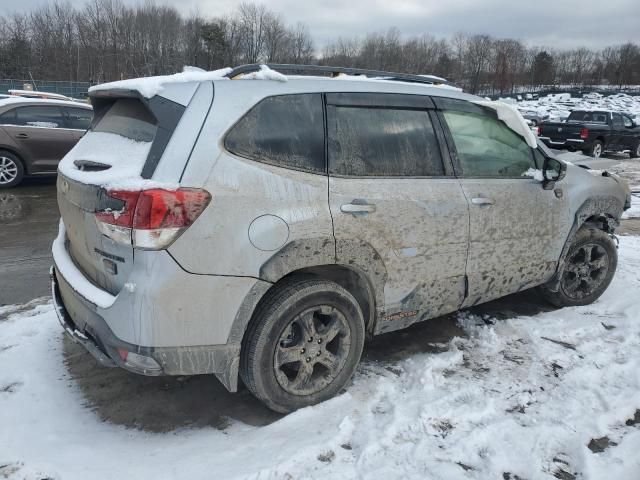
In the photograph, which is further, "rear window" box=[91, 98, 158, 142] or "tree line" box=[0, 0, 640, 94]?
"tree line" box=[0, 0, 640, 94]

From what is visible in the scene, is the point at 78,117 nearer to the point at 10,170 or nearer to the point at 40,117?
the point at 40,117

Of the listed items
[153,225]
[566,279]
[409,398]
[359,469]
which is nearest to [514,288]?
[566,279]

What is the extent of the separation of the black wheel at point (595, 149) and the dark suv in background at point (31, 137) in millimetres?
15883

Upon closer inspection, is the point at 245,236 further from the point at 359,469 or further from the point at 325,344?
the point at 359,469

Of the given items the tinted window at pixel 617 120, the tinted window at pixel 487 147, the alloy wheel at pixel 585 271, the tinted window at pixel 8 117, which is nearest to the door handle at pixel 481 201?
the tinted window at pixel 487 147

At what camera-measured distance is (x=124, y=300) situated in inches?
96.9

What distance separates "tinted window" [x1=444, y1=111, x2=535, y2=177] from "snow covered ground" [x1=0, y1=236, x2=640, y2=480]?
131cm

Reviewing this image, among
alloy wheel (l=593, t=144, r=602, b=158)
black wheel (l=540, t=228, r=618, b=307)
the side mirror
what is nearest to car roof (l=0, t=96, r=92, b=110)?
the side mirror

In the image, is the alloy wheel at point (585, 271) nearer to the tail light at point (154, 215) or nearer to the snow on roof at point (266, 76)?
the snow on roof at point (266, 76)

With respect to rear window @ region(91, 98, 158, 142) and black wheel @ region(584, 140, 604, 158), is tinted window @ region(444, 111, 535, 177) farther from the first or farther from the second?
black wheel @ region(584, 140, 604, 158)

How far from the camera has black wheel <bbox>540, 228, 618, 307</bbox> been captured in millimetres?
4461

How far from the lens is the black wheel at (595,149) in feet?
58.1

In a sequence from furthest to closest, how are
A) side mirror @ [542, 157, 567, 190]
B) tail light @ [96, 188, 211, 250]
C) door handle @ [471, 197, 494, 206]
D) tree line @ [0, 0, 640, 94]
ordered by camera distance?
tree line @ [0, 0, 640, 94], side mirror @ [542, 157, 567, 190], door handle @ [471, 197, 494, 206], tail light @ [96, 188, 211, 250]

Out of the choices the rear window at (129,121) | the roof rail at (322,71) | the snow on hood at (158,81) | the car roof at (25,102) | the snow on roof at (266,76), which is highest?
the roof rail at (322,71)
